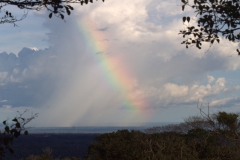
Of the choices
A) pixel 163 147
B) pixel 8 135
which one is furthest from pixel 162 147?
pixel 8 135

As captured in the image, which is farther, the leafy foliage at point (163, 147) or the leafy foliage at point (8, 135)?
the leafy foliage at point (163, 147)

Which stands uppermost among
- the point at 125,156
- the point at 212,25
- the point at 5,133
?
the point at 212,25

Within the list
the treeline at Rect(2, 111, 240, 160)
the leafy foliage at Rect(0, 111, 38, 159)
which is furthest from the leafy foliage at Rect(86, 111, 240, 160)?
the leafy foliage at Rect(0, 111, 38, 159)

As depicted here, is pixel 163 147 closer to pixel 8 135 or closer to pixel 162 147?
pixel 162 147

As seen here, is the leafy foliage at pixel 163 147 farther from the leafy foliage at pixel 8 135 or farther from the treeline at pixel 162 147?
the leafy foliage at pixel 8 135

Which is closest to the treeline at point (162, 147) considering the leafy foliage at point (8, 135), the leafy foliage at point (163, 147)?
the leafy foliage at point (163, 147)

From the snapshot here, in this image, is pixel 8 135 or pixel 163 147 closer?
pixel 8 135

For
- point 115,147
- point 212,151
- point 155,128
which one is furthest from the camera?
point 155,128

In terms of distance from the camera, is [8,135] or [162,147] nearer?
[8,135]

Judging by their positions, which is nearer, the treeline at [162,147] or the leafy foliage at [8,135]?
the leafy foliage at [8,135]

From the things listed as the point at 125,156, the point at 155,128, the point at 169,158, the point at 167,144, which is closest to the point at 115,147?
the point at 125,156

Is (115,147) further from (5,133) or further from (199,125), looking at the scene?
(5,133)
